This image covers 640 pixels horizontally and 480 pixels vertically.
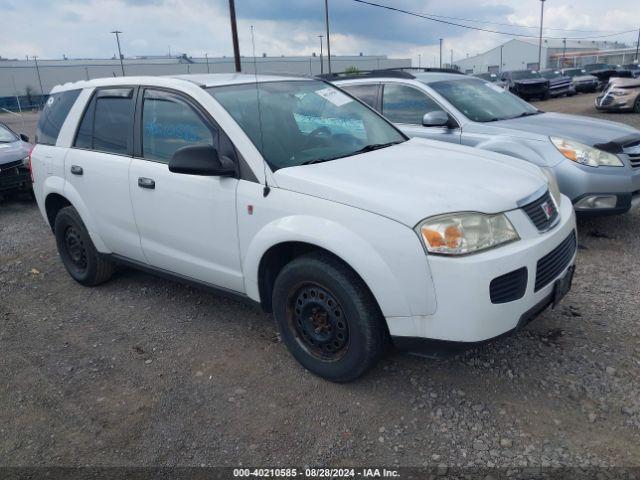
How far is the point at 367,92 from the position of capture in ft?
21.8

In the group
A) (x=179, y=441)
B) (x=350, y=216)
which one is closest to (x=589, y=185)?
(x=350, y=216)

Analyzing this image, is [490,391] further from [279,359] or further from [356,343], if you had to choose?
[279,359]

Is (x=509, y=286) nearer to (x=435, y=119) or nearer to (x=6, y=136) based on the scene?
(x=435, y=119)

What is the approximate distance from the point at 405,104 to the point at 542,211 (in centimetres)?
359

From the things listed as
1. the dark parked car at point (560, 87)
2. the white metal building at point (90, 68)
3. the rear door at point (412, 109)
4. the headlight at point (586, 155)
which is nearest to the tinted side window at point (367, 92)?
the rear door at point (412, 109)

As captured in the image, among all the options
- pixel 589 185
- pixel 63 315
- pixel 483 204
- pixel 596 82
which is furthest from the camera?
pixel 596 82

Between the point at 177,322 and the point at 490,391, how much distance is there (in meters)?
2.33

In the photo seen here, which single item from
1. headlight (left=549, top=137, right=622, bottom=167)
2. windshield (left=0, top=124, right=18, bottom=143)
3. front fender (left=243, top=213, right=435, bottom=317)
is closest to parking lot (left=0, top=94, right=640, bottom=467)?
front fender (left=243, top=213, right=435, bottom=317)

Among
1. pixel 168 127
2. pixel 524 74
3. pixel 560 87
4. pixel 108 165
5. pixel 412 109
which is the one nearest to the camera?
pixel 168 127

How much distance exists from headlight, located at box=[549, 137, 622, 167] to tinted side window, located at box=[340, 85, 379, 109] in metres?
2.24

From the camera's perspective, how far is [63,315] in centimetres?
439

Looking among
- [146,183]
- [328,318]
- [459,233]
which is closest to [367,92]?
[146,183]

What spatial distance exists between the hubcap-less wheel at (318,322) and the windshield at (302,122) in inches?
30.2

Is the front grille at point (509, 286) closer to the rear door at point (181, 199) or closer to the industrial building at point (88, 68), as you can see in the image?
the rear door at point (181, 199)
